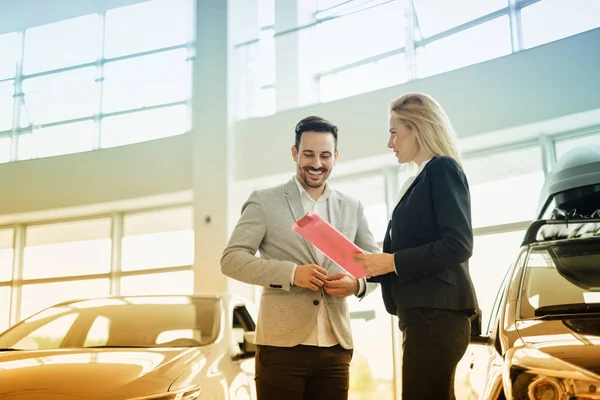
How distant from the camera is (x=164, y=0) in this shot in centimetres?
979

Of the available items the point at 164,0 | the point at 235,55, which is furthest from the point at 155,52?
the point at 235,55

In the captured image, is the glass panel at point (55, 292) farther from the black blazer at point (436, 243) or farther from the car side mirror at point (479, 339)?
the black blazer at point (436, 243)

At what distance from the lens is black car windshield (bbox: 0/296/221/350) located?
3.36m

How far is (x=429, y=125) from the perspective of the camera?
2.02 meters

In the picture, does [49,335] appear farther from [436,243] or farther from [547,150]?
[547,150]

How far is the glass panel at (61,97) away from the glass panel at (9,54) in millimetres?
450

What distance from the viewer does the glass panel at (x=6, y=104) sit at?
10.2 metres

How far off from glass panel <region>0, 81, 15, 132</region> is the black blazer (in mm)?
9374

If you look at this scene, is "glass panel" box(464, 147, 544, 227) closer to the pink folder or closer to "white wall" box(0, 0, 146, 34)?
the pink folder

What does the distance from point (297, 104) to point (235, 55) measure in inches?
41.3

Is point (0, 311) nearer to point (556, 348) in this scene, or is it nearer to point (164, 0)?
point (164, 0)

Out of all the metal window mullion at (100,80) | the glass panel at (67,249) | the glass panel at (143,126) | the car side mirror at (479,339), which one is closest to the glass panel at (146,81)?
the metal window mullion at (100,80)

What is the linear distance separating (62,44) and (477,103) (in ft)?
21.2

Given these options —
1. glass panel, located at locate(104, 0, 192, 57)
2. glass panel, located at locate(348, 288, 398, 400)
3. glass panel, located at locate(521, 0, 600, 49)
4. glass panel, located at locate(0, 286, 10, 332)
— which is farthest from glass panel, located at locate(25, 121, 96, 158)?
glass panel, located at locate(521, 0, 600, 49)
